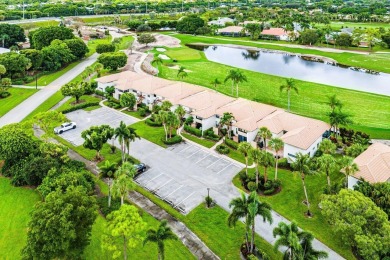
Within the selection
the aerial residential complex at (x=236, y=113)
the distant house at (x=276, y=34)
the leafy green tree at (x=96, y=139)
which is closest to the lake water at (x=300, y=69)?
the distant house at (x=276, y=34)

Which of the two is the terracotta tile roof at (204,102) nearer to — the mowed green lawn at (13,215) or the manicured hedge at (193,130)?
the manicured hedge at (193,130)

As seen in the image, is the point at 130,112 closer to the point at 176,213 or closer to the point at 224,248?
the point at 176,213

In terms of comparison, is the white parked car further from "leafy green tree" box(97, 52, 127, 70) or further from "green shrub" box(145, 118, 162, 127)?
"leafy green tree" box(97, 52, 127, 70)

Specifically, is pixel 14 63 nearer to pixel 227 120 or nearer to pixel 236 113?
pixel 236 113

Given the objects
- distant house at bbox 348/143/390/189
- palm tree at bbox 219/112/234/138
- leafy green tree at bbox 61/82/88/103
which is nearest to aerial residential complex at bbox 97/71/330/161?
palm tree at bbox 219/112/234/138

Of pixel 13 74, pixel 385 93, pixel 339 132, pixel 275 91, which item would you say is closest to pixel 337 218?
pixel 339 132
